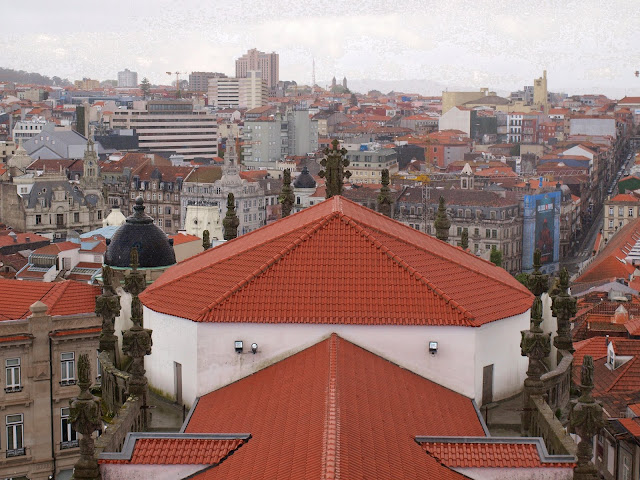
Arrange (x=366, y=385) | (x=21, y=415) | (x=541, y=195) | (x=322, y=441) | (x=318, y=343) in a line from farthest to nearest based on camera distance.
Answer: (x=541, y=195) → (x=21, y=415) → (x=318, y=343) → (x=366, y=385) → (x=322, y=441)

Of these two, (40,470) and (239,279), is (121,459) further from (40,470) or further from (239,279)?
(40,470)

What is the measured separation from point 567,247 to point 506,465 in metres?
131

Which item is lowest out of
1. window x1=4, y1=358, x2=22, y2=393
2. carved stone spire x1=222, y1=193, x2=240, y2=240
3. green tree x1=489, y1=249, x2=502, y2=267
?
green tree x1=489, y1=249, x2=502, y2=267

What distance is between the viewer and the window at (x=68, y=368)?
47.2m

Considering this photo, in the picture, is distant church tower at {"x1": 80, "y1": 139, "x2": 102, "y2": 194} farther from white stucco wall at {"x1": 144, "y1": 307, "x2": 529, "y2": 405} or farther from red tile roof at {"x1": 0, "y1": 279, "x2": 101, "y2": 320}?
white stucco wall at {"x1": 144, "y1": 307, "x2": 529, "y2": 405}

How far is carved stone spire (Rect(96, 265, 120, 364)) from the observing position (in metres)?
27.9

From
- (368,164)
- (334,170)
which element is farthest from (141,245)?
(368,164)

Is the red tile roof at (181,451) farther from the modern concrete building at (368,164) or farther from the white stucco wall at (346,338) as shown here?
the modern concrete building at (368,164)

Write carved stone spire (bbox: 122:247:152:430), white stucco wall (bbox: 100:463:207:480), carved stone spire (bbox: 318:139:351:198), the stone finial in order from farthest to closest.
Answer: the stone finial, carved stone spire (bbox: 318:139:351:198), carved stone spire (bbox: 122:247:152:430), white stucco wall (bbox: 100:463:207:480)

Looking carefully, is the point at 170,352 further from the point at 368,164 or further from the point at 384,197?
the point at 368,164

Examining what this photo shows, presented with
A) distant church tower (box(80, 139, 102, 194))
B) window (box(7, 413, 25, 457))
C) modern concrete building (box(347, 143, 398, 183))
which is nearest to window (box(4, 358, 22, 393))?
window (box(7, 413, 25, 457))

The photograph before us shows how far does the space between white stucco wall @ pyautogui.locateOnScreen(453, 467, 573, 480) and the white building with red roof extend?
444 cm

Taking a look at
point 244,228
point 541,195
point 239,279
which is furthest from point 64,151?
point 239,279

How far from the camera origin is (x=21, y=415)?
4700 cm
